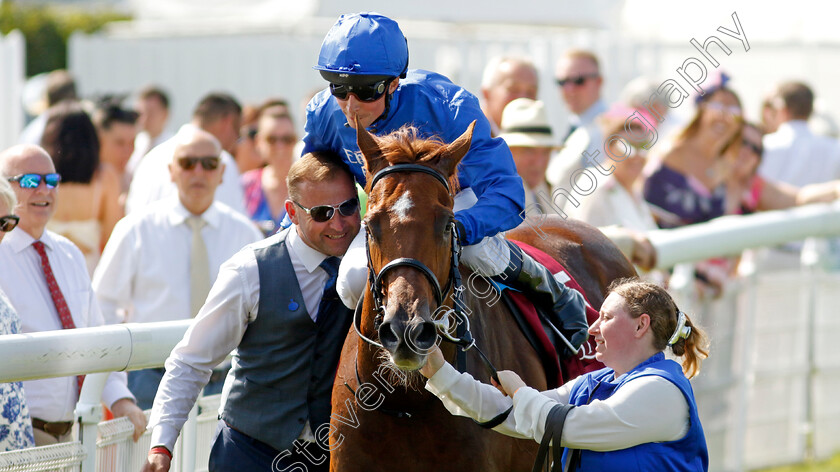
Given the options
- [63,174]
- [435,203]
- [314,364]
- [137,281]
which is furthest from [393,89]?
[63,174]

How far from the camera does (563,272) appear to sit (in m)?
4.30

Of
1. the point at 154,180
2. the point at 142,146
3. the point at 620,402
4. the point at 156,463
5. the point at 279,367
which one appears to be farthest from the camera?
the point at 142,146

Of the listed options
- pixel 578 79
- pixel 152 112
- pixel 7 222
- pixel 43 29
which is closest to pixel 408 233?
pixel 7 222

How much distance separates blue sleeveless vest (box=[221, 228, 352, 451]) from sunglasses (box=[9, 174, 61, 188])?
3.94ft

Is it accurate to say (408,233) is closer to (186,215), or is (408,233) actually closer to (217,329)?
(217,329)

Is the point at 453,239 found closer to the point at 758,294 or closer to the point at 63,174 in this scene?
the point at 63,174

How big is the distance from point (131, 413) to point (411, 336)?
137 cm

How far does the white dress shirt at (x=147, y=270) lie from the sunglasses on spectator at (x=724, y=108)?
4.15 meters

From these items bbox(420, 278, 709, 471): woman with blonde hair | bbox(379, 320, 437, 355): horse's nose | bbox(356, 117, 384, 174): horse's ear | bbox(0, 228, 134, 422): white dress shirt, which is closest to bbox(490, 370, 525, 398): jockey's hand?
bbox(420, 278, 709, 471): woman with blonde hair

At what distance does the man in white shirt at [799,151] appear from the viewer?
9.61 meters

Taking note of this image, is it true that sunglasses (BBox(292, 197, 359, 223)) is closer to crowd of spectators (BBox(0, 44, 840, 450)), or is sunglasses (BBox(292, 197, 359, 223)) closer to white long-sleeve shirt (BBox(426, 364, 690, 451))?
white long-sleeve shirt (BBox(426, 364, 690, 451))

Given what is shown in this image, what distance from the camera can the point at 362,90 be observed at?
11.0 feet

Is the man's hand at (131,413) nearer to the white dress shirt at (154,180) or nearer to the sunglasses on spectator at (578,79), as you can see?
the white dress shirt at (154,180)

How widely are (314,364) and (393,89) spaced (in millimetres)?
960
